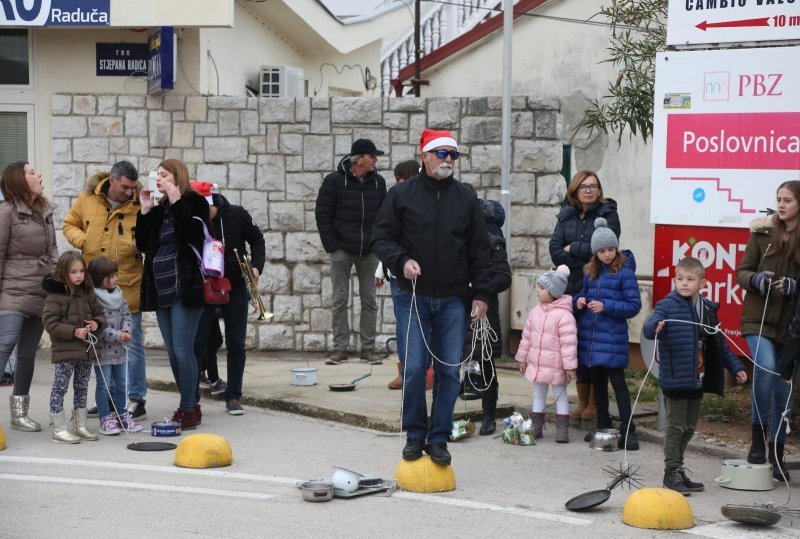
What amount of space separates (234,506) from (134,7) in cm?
761

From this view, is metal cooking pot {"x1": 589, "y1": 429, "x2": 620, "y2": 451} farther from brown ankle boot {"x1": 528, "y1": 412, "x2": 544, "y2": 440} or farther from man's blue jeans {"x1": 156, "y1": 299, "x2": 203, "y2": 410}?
man's blue jeans {"x1": 156, "y1": 299, "x2": 203, "y2": 410}

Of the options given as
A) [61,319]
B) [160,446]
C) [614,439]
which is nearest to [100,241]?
[61,319]

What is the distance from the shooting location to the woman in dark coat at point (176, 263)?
371 inches

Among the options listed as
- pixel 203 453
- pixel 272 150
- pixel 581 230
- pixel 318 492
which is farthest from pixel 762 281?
pixel 272 150

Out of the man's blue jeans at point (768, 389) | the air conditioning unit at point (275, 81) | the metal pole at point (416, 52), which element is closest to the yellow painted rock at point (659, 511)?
the man's blue jeans at point (768, 389)

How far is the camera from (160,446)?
901cm

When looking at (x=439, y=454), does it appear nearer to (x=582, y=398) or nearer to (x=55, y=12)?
(x=582, y=398)

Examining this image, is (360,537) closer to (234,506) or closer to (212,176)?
(234,506)

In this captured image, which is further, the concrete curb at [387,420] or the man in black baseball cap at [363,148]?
the man in black baseball cap at [363,148]

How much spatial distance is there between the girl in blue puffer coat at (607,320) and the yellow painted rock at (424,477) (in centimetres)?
200

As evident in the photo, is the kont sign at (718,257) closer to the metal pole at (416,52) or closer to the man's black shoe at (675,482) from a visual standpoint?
the man's black shoe at (675,482)

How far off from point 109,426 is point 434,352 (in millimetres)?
2875

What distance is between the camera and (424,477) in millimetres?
7586

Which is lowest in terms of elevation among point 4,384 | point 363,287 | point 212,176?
point 4,384
